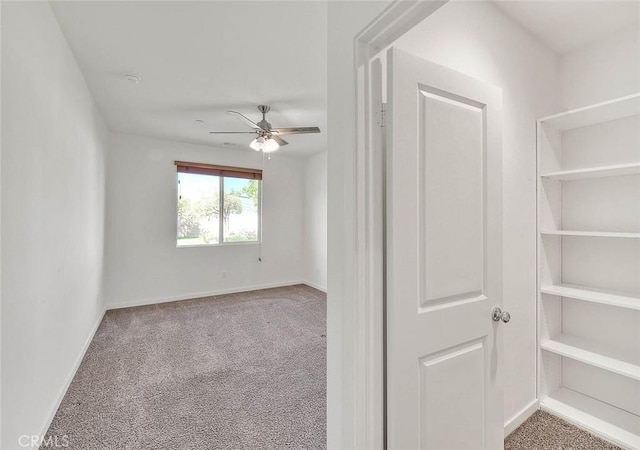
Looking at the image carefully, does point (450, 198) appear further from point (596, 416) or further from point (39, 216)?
point (39, 216)

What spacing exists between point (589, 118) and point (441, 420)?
208 centimetres

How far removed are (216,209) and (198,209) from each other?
294 mm

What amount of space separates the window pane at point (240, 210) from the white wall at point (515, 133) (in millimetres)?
4297

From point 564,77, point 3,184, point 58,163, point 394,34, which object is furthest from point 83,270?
point 564,77

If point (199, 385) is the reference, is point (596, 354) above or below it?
above

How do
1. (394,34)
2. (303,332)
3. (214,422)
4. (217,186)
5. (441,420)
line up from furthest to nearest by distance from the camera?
(217,186) → (303,332) → (214,422) → (441,420) → (394,34)

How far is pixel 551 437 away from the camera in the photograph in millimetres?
1715

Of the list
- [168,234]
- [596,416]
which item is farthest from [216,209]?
[596,416]

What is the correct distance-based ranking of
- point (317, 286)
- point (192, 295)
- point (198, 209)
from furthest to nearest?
point (317, 286), point (198, 209), point (192, 295)

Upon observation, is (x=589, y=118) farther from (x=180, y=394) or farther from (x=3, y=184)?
(x=180, y=394)

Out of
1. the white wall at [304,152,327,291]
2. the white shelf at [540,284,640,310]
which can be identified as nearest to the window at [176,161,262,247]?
the white wall at [304,152,327,291]

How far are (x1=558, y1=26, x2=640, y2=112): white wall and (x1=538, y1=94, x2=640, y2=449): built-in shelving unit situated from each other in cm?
18

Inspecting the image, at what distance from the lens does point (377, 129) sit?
1.13 m

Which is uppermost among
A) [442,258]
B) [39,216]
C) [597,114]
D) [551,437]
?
[597,114]
